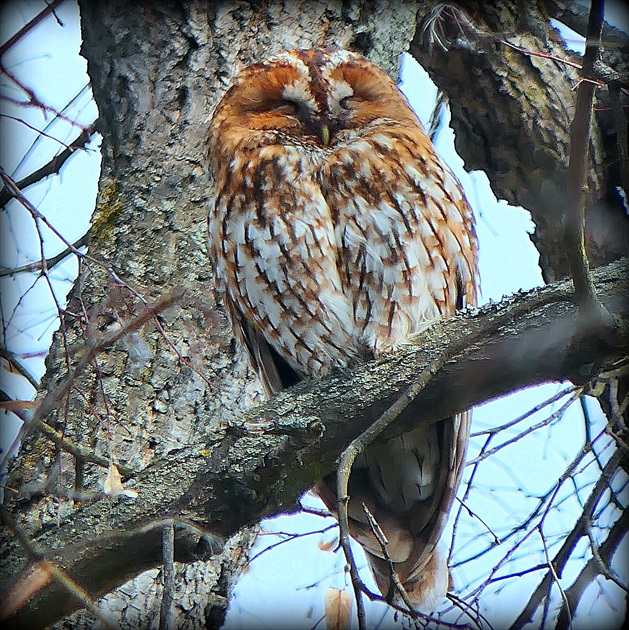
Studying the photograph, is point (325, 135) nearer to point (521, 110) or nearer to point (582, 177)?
point (521, 110)

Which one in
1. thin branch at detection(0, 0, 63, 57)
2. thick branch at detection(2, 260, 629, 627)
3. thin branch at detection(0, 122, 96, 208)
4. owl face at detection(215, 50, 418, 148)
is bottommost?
thick branch at detection(2, 260, 629, 627)

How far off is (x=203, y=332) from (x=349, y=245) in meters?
0.53

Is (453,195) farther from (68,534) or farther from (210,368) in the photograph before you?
(68,534)

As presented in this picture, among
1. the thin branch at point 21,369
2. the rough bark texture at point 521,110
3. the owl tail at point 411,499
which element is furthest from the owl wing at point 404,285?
the thin branch at point 21,369

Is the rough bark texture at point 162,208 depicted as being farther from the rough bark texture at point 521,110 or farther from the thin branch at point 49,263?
the rough bark texture at point 521,110

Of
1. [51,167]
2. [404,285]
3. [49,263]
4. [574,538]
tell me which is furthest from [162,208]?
[574,538]

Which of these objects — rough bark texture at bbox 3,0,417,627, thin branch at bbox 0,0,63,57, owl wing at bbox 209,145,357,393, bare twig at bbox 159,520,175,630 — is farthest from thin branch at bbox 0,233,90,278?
bare twig at bbox 159,520,175,630

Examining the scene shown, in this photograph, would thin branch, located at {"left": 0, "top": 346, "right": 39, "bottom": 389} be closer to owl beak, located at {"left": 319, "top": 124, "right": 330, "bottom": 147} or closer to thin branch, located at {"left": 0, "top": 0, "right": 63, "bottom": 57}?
thin branch, located at {"left": 0, "top": 0, "right": 63, "bottom": 57}

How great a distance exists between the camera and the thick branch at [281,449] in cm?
159

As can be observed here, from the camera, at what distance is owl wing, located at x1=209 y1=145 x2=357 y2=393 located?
2.18 m

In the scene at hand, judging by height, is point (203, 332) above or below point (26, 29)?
below

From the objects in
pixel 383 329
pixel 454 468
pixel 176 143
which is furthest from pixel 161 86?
pixel 454 468

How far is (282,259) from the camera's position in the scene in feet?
7.20

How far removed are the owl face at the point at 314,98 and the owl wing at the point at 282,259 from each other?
0.10 metres
